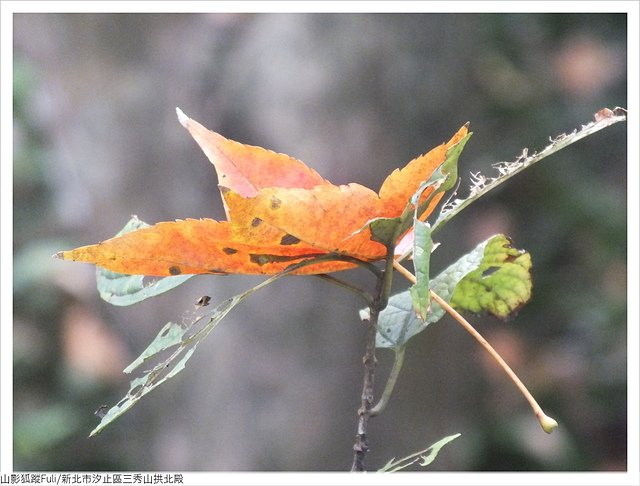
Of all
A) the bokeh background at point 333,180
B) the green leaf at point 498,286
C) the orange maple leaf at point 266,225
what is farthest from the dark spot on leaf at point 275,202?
the bokeh background at point 333,180

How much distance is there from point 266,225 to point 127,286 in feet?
0.38

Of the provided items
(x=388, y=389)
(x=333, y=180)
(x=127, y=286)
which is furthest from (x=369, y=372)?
(x=333, y=180)

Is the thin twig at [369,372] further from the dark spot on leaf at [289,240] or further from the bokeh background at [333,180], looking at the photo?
the bokeh background at [333,180]

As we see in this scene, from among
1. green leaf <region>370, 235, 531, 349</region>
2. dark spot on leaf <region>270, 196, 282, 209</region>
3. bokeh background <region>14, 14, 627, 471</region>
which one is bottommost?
green leaf <region>370, 235, 531, 349</region>

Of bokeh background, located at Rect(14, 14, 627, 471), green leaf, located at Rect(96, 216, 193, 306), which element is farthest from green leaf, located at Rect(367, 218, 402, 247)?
bokeh background, located at Rect(14, 14, 627, 471)

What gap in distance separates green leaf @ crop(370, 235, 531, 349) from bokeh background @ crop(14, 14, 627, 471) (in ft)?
2.71

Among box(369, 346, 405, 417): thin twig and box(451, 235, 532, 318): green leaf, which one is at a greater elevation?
box(451, 235, 532, 318): green leaf

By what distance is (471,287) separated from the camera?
0.39 metres

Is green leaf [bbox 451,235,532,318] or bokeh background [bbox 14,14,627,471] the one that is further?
bokeh background [bbox 14,14,627,471]

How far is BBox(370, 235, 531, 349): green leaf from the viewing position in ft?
1.17

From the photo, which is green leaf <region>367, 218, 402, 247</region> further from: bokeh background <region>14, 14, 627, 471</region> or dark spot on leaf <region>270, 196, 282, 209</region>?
bokeh background <region>14, 14, 627, 471</region>

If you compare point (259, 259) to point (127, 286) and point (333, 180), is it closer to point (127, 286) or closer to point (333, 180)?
point (127, 286)

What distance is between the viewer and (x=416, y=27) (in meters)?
1.35

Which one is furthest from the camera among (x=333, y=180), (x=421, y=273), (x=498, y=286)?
(x=333, y=180)
